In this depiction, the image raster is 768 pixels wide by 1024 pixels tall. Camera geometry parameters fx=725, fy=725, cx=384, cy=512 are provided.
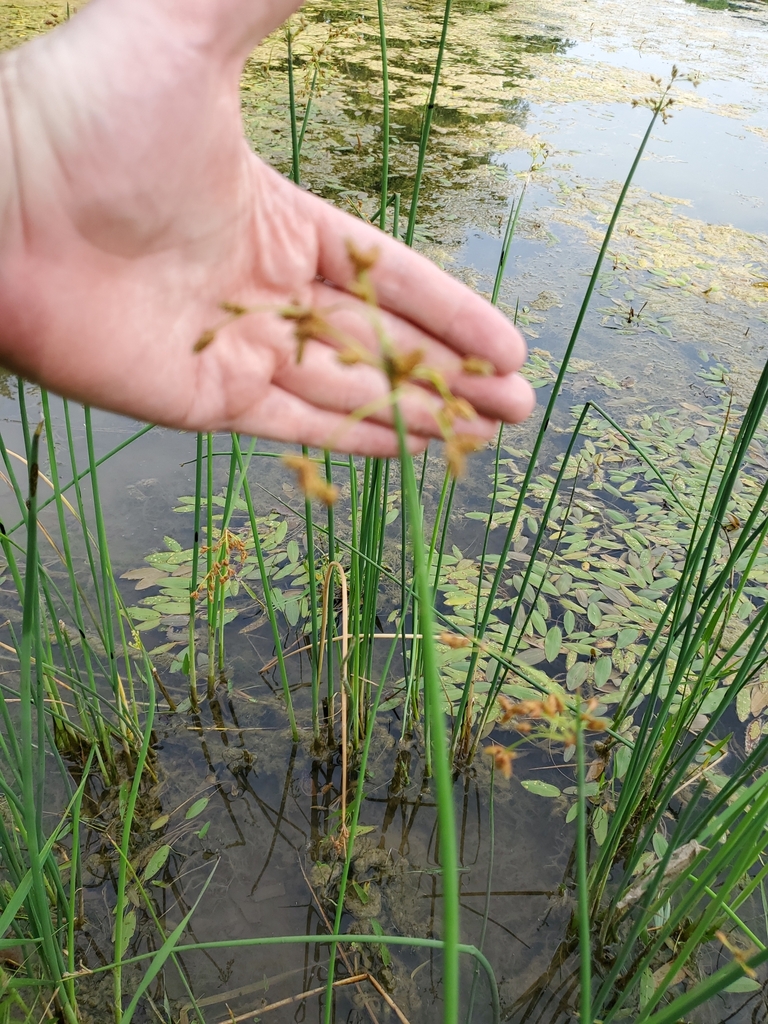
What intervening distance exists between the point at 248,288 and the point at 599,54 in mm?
6354

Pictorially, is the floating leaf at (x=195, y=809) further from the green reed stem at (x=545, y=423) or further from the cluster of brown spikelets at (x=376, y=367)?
the cluster of brown spikelets at (x=376, y=367)

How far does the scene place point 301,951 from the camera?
3.48 feet

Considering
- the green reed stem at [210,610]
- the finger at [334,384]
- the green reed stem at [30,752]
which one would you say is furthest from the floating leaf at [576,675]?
the green reed stem at [30,752]

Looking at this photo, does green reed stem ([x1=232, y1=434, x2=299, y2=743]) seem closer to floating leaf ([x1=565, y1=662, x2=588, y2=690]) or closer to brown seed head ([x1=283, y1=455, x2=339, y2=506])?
floating leaf ([x1=565, y1=662, x2=588, y2=690])

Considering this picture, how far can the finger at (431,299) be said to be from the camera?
73 centimetres

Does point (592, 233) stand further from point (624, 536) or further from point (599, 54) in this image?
point (599, 54)

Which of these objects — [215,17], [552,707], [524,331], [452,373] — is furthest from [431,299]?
[524,331]

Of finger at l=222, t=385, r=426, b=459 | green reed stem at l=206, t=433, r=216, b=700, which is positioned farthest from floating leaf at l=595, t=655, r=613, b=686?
finger at l=222, t=385, r=426, b=459

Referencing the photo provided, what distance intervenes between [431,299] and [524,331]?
6.38ft

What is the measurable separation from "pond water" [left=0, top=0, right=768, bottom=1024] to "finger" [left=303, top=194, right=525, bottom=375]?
18.4 inches

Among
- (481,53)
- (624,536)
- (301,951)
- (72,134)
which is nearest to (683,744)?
(624,536)

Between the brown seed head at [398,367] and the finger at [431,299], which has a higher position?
the brown seed head at [398,367]

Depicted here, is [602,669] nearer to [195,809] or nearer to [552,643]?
[552,643]

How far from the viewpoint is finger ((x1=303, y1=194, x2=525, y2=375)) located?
73cm
